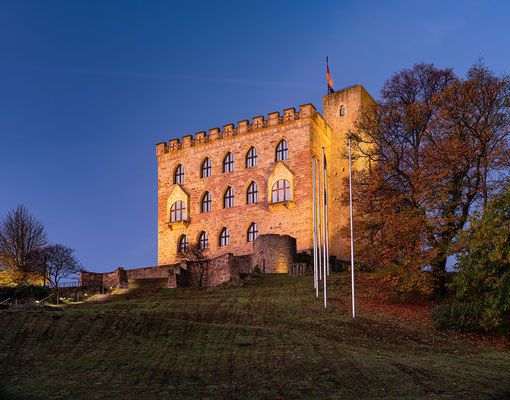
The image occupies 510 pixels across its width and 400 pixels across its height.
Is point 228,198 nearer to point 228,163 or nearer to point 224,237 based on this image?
point 228,163

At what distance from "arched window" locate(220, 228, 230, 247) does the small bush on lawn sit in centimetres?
2724

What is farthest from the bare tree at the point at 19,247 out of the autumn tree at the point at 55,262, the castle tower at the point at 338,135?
the castle tower at the point at 338,135

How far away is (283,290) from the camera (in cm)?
2855

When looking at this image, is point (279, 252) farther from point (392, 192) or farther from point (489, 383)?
point (489, 383)

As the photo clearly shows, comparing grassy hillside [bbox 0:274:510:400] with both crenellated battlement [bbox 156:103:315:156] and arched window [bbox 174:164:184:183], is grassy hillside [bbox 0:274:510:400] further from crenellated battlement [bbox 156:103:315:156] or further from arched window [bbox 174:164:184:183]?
arched window [bbox 174:164:184:183]

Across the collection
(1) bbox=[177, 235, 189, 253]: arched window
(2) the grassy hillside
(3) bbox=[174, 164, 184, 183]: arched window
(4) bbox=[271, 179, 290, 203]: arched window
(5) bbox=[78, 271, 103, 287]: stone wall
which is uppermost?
(3) bbox=[174, 164, 184, 183]: arched window

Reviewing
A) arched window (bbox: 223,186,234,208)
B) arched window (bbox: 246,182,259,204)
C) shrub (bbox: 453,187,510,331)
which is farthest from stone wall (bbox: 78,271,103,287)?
shrub (bbox: 453,187,510,331)

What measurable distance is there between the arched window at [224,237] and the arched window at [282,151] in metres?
7.26

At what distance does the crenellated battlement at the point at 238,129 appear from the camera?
4566 centimetres

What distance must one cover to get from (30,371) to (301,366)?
6183 millimetres

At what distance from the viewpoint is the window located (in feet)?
161

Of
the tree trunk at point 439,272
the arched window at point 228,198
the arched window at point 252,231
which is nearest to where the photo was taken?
the tree trunk at point 439,272

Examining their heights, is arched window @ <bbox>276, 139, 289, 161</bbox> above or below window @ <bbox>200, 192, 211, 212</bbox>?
above

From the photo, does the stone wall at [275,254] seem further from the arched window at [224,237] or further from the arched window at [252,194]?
the arched window at [224,237]
